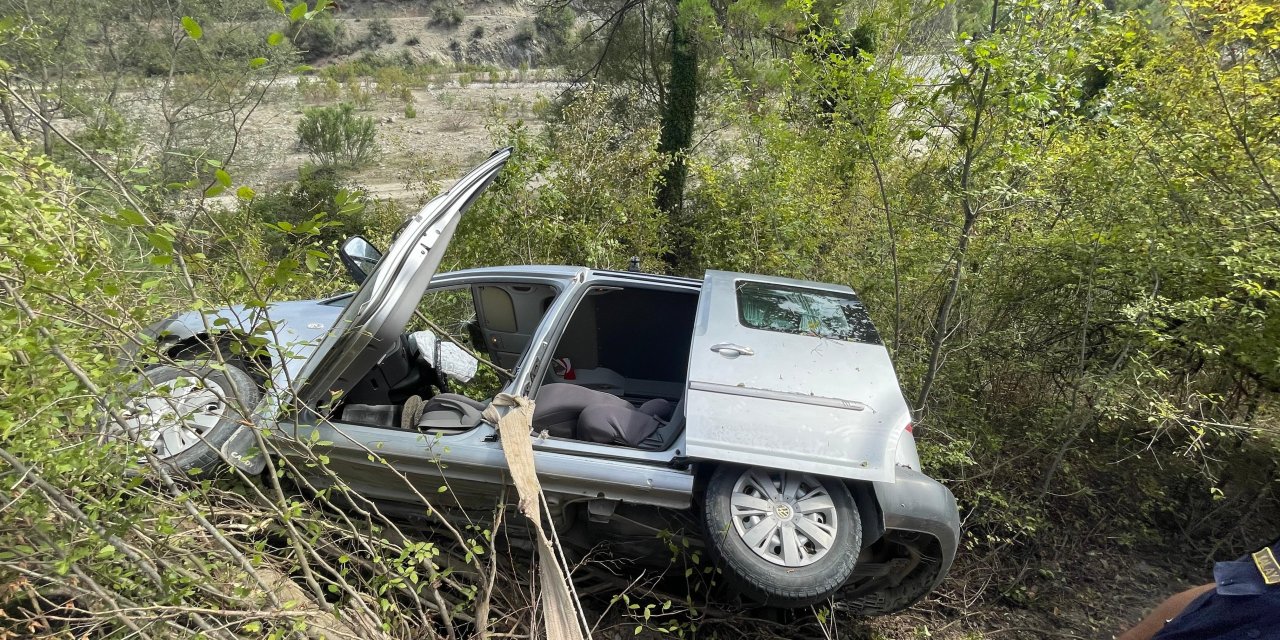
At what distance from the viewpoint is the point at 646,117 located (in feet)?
45.0

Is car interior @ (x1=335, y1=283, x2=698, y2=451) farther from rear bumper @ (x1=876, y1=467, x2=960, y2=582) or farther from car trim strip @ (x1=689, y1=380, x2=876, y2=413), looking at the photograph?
rear bumper @ (x1=876, y1=467, x2=960, y2=582)

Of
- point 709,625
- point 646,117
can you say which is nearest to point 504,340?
point 709,625

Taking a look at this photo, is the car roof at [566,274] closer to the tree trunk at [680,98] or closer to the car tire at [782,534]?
the car tire at [782,534]

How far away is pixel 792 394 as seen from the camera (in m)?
2.57

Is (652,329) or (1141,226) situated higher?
(1141,226)

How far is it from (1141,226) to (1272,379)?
104 cm

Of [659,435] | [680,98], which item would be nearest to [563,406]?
[659,435]

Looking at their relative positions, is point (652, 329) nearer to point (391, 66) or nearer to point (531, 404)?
point (531, 404)

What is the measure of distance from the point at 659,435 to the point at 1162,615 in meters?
1.85

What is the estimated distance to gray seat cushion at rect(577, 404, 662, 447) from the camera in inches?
112

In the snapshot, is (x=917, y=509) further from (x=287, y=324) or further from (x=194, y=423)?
(x=287, y=324)

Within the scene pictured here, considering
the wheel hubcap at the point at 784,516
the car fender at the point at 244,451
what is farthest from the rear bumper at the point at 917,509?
the car fender at the point at 244,451

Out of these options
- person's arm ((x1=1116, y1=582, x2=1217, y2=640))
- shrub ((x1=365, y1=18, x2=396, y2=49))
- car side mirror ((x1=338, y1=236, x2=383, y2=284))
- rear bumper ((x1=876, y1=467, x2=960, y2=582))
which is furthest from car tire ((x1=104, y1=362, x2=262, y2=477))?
shrub ((x1=365, y1=18, x2=396, y2=49))

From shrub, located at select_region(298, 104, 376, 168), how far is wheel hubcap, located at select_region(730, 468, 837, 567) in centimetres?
2255
